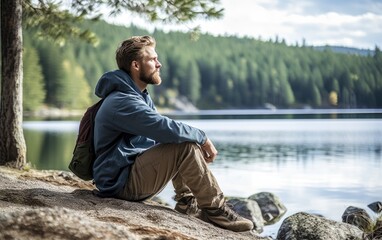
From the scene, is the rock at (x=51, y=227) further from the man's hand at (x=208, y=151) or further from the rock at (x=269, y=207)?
the rock at (x=269, y=207)

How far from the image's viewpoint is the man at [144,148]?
4.59 meters

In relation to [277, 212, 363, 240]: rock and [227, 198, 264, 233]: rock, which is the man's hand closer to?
[277, 212, 363, 240]: rock

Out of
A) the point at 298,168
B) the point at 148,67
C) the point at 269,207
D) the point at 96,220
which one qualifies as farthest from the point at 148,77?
the point at 298,168

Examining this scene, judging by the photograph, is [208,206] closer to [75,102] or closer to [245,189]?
[245,189]

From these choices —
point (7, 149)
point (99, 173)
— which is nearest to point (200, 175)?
point (99, 173)

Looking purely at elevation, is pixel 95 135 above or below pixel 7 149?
above

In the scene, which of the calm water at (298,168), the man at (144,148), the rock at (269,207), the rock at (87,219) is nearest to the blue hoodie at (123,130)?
the man at (144,148)

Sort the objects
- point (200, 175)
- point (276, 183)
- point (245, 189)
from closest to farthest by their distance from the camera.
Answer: point (200, 175)
point (245, 189)
point (276, 183)

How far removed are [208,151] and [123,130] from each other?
2.30ft

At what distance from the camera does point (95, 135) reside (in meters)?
4.91

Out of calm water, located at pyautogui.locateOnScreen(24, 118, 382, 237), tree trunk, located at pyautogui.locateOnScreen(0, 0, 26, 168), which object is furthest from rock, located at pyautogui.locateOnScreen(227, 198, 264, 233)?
tree trunk, located at pyautogui.locateOnScreen(0, 0, 26, 168)

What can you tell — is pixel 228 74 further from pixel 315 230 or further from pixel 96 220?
pixel 96 220

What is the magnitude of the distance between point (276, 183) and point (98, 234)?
12.8 metres

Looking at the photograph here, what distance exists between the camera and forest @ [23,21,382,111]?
7556cm
